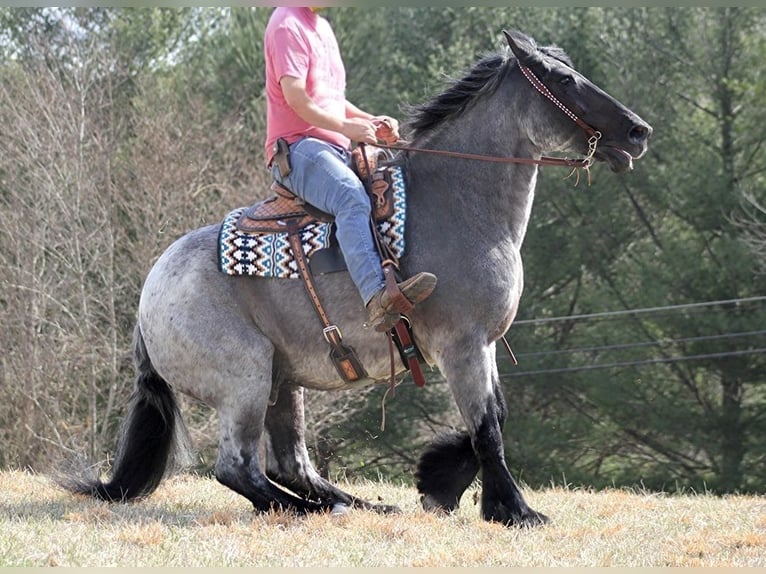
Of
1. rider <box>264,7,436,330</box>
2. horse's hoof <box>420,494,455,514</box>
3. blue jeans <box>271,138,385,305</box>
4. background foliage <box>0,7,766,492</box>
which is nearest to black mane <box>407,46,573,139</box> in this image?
rider <box>264,7,436,330</box>

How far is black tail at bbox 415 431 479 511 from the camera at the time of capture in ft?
21.3

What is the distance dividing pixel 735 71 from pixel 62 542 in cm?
2210

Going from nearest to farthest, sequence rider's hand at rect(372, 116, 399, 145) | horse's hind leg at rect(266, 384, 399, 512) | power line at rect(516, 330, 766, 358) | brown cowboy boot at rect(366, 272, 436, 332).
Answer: brown cowboy boot at rect(366, 272, 436, 332) → rider's hand at rect(372, 116, 399, 145) → horse's hind leg at rect(266, 384, 399, 512) → power line at rect(516, 330, 766, 358)

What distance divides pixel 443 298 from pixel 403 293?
0.31 m

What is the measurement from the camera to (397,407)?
75.1 feet

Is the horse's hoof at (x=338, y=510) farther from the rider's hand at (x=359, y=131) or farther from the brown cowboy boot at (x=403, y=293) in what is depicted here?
the rider's hand at (x=359, y=131)

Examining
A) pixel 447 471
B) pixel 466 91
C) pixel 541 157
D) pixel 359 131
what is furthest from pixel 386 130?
pixel 447 471

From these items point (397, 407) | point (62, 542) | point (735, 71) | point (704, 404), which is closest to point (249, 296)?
point (62, 542)

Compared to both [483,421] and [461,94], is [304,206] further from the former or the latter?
[483,421]

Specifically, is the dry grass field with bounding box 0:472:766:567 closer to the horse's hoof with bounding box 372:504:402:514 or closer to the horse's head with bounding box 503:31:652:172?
the horse's hoof with bounding box 372:504:402:514

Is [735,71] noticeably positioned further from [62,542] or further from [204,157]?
[62,542]

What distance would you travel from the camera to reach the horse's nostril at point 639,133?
6242mm

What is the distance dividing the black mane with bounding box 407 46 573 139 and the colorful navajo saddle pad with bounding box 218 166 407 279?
1.26 feet

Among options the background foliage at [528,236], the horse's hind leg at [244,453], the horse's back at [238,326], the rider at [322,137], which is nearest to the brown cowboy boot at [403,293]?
the rider at [322,137]
